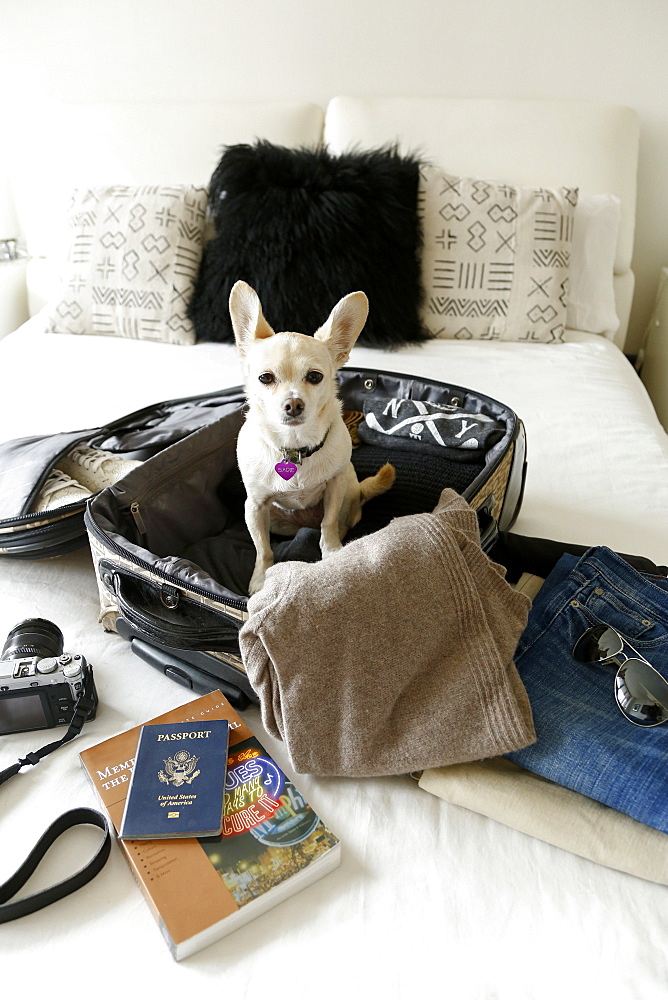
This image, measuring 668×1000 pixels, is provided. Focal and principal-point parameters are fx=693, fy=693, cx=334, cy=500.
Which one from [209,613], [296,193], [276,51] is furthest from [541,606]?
[276,51]

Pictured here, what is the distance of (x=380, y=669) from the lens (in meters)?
0.69

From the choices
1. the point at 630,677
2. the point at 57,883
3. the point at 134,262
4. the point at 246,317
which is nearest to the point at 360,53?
the point at 134,262

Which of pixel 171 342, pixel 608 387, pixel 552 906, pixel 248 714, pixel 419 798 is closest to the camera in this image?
pixel 552 906

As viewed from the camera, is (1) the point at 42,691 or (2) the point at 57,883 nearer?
(2) the point at 57,883

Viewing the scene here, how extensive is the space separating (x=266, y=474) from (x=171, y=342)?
1096 millimetres

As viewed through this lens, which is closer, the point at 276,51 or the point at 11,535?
the point at 11,535

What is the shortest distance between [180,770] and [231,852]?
0.33ft

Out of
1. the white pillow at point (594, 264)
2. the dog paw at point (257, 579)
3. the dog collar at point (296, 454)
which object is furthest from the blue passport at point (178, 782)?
the white pillow at point (594, 264)

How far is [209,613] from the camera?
809 millimetres

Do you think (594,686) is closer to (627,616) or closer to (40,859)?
(627,616)

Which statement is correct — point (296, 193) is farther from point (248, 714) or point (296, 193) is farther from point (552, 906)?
point (552, 906)

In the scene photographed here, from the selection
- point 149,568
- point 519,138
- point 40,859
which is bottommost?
point 40,859

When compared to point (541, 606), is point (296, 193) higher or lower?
higher

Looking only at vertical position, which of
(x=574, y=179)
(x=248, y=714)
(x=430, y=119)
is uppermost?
(x=430, y=119)
